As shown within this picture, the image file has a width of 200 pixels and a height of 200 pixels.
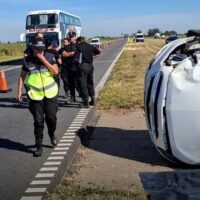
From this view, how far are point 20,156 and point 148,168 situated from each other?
82.4 inches

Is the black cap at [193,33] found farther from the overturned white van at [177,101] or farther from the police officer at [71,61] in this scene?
the police officer at [71,61]

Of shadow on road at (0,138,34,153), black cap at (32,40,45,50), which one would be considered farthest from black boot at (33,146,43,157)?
black cap at (32,40,45,50)

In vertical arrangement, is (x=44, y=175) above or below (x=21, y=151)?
above

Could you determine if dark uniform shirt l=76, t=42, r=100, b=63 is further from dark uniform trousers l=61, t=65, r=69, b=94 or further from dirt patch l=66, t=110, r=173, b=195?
dirt patch l=66, t=110, r=173, b=195

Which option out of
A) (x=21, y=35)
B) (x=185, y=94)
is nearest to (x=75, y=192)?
(x=185, y=94)

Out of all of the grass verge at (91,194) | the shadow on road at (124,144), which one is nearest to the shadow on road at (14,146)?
the shadow on road at (124,144)

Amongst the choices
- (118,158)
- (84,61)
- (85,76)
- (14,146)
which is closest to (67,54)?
(84,61)

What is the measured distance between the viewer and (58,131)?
964 cm

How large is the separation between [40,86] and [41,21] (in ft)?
89.6

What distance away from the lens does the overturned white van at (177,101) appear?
18.8ft

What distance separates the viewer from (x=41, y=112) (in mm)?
7738

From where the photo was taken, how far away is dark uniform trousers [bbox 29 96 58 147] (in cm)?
768

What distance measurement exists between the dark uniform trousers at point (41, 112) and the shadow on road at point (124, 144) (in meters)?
0.84

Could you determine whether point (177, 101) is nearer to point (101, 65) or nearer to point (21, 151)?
point (21, 151)
